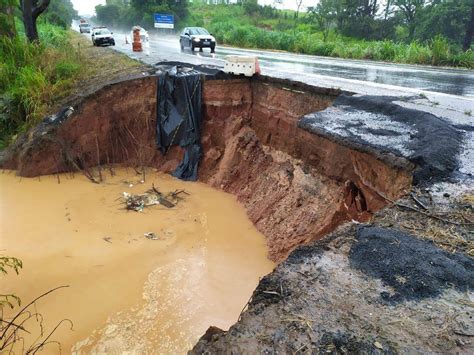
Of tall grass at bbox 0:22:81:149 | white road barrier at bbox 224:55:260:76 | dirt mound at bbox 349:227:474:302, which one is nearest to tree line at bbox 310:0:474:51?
white road barrier at bbox 224:55:260:76

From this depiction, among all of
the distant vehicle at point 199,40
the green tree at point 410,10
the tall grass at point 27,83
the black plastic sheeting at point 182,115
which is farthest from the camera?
the green tree at point 410,10

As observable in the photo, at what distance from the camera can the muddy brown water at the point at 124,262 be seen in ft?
15.5

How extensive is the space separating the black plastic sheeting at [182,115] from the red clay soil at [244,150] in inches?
8.4

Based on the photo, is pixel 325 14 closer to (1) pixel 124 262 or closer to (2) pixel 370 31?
(2) pixel 370 31

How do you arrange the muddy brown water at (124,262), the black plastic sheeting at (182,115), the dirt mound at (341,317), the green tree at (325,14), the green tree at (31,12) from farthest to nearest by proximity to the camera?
1. the green tree at (325,14)
2. the green tree at (31,12)
3. the black plastic sheeting at (182,115)
4. the muddy brown water at (124,262)
5. the dirt mound at (341,317)

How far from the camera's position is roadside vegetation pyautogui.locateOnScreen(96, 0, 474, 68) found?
16594 mm

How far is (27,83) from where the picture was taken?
9945 mm

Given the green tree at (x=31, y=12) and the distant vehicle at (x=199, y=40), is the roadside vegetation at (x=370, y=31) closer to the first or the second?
the distant vehicle at (x=199, y=40)

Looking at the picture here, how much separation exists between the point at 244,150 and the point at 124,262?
411cm

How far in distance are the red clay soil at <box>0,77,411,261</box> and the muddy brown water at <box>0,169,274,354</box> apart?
0.51 meters

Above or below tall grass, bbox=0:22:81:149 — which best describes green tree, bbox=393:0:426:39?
above

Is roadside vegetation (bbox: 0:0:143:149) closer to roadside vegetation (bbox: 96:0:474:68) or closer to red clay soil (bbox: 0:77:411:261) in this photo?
red clay soil (bbox: 0:77:411:261)

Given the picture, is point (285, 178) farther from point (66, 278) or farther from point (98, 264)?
point (66, 278)

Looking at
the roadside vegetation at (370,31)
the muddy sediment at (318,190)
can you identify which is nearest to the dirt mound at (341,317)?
the muddy sediment at (318,190)
